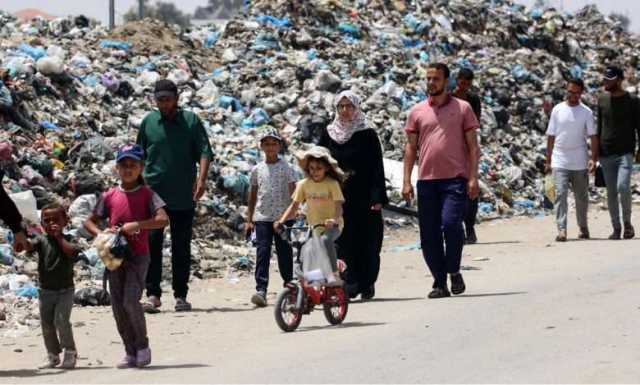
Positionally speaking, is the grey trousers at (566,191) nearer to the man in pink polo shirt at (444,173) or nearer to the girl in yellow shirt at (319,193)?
the man in pink polo shirt at (444,173)

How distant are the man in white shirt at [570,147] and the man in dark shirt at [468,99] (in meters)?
0.87

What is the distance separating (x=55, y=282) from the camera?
28.6ft

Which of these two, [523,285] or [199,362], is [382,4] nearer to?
[523,285]

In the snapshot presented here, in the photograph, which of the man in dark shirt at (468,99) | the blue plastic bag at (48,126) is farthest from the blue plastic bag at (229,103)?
the man in dark shirt at (468,99)

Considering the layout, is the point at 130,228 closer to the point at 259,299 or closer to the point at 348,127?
the point at 259,299

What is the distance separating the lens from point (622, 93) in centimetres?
1558

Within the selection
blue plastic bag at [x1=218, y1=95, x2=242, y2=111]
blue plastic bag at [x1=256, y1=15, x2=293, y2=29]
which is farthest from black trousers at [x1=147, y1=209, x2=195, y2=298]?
blue plastic bag at [x1=256, y1=15, x2=293, y2=29]

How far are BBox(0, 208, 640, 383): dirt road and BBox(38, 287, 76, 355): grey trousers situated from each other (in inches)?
7.5

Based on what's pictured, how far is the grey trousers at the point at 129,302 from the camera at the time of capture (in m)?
8.59

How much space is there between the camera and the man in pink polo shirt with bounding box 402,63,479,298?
36.8ft

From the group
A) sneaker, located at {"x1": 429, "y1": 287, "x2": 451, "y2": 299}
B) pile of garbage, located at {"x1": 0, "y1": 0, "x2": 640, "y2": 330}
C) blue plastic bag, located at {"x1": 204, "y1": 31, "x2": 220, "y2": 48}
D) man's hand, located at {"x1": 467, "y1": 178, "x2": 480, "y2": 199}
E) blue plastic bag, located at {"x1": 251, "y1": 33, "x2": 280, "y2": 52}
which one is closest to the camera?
man's hand, located at {"x1": 467, "y1": 178, "x2": 480, "y2": 199}

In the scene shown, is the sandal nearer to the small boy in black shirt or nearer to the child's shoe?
the child's shoe

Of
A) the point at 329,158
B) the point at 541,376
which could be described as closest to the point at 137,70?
the point at 329,158

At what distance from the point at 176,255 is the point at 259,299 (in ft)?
2.62
